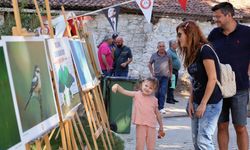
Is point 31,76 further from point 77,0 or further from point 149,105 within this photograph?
point 77,0

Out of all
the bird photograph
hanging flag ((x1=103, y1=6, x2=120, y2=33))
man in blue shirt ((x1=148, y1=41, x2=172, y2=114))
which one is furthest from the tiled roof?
the bird photograph

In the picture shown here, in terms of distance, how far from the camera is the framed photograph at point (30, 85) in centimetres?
324

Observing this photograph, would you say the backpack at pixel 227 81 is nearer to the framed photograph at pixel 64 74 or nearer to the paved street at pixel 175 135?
the framed photograph at pixel 64 74

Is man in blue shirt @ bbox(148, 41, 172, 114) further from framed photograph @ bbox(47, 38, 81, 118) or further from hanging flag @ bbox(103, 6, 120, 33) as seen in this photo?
framed photograph @ bbox(47, 38, 81, 118)

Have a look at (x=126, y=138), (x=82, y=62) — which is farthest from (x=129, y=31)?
(x=82, y=62)

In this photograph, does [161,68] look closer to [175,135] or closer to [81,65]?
[175,135]

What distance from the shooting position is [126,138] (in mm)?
8008

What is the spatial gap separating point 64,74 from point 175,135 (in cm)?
401

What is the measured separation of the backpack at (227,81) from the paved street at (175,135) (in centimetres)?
215

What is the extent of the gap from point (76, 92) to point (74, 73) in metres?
0.21

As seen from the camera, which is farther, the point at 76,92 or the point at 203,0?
the point at 203,0

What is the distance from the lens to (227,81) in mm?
5023

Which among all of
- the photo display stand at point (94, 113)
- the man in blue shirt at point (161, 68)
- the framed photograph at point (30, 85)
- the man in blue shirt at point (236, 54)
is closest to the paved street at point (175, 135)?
the man in blue shirt at point (161, 68)

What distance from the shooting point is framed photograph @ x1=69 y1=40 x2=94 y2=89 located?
18.0 ft
